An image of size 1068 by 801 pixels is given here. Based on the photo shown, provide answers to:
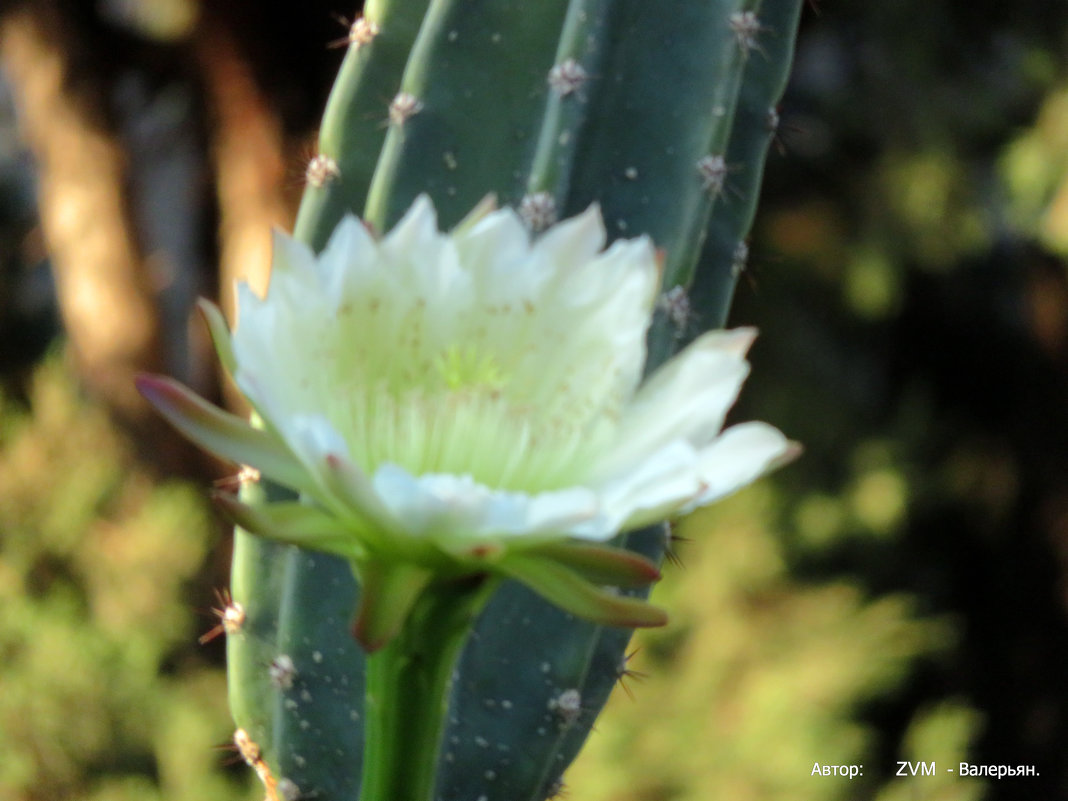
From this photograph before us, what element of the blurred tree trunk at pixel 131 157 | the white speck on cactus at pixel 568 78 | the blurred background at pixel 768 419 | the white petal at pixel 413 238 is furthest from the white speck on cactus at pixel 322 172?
the blurred tree trunk at pixel 131 157

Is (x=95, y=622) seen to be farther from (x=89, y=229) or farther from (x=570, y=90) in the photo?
(x=570, y=90)

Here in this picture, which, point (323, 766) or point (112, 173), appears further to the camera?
point (112, 173)

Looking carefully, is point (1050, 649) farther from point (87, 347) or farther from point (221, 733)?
point (87, 347)

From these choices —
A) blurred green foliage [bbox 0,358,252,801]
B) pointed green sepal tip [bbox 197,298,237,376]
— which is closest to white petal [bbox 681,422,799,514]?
pointed green sepal tip [bbox 197,298,237,376]

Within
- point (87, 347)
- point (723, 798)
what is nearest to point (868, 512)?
point (723, 798)

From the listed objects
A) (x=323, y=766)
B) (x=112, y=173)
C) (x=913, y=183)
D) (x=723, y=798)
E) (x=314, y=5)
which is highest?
(x=314, y=5)

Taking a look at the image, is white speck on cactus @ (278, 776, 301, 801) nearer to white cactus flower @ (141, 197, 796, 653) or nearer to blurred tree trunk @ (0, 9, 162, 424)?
white cactus flower @ (141, 197, 796, 653)

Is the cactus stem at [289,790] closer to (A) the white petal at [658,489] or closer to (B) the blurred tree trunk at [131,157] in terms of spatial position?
(A) the white petal at [658,489]
